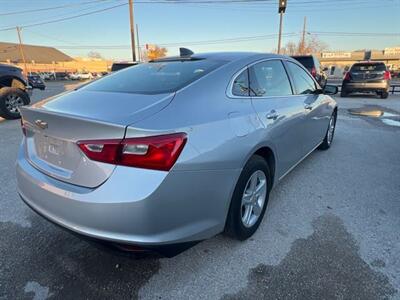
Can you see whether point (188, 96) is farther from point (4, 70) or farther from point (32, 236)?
point (4, 70)

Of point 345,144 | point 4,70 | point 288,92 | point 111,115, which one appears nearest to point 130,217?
point 111,115

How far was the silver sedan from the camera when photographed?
64.6 inches

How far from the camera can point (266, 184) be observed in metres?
2.80

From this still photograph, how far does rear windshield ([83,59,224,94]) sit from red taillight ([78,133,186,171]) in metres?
0.55

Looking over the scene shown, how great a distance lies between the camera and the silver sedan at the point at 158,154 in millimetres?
1642

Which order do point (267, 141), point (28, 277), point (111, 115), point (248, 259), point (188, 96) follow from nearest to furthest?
point (111, 115) → point (188, 96) → point (28, 277) → point (248, 259) → point (267, 141)

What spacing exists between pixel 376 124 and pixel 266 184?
6.29 m

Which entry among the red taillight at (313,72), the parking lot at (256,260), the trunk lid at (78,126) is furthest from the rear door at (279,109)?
the red taillight at (313,72)

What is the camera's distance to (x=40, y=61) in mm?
77750

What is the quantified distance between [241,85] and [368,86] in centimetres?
1289

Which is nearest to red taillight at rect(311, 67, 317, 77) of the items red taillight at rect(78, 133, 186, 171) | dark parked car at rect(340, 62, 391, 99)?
dark parked car at rect(340, 62, 391, 99)

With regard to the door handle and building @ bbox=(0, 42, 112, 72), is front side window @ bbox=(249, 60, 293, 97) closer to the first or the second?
the door handle

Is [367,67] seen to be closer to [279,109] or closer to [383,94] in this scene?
[383,94]

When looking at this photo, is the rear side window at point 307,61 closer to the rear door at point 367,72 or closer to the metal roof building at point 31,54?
the rear door at point 367,72
